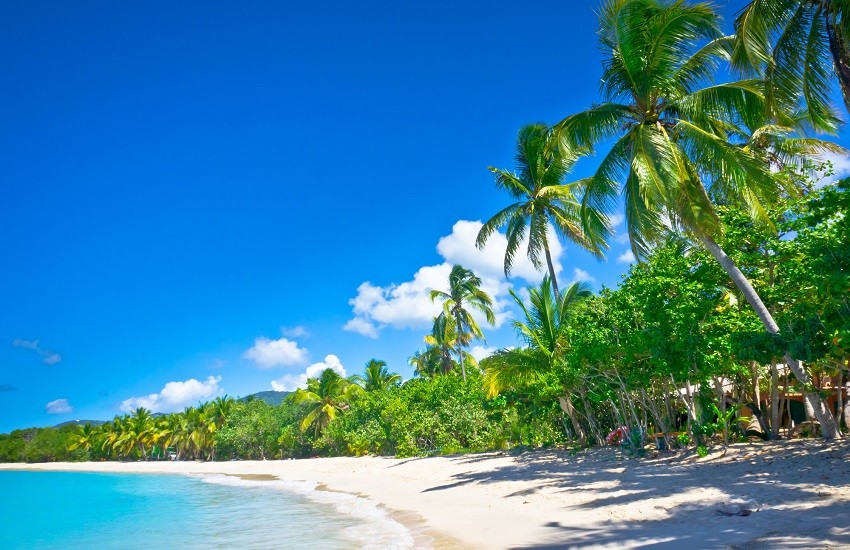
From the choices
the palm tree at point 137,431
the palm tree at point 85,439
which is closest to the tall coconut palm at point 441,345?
the palm tree at point 137,431

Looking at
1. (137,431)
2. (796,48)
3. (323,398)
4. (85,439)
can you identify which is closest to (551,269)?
(796,48)

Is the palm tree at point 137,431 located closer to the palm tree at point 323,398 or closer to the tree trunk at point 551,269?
the palm tree at point 323,398

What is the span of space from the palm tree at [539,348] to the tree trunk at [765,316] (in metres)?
6.56

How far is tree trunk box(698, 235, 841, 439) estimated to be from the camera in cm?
993

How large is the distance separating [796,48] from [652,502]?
7.88m

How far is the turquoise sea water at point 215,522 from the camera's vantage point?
10.6 m

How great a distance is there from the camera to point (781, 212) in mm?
10680

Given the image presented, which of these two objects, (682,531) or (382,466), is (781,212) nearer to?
(682,531)

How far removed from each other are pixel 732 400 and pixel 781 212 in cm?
692

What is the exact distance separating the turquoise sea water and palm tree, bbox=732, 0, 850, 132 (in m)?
10.0

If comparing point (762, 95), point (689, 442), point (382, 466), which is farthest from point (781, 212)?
point (382, 466)

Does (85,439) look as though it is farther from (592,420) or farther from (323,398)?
(592,420)

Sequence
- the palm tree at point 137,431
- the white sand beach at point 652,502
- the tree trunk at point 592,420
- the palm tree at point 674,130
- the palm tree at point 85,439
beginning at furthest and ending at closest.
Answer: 1. the palm tree at point 85,439
2. the palm tree at point 137,431
3. the tree trunk at point 592,420
4. the palm tree at point 674,130
5. the white sand beach at point 652,502

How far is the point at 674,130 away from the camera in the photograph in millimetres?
11945
